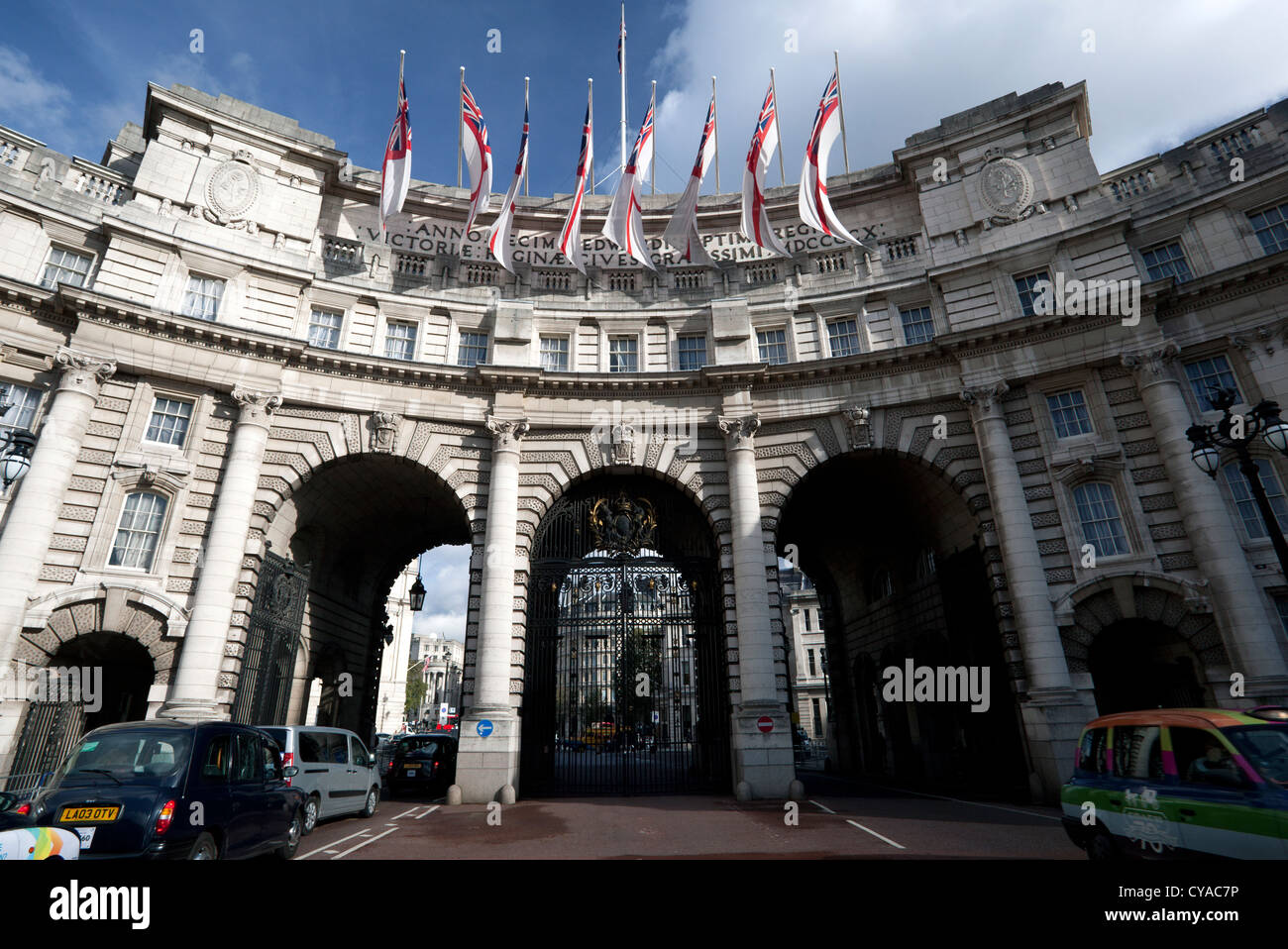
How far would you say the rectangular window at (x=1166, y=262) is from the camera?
21.4 meters

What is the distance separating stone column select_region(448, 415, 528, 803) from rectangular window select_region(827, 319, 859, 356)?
38.8 ft

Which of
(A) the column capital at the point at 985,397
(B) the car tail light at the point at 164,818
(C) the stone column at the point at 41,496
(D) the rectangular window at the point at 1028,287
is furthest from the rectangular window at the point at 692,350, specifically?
(B) the car tail light at the point at 164,818

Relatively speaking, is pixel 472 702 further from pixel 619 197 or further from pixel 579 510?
pixel 619 197

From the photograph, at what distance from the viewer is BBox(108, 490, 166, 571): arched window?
18750 mm

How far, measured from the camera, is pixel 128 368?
1972 cm

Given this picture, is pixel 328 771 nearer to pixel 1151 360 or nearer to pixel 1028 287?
pixel 1151 360

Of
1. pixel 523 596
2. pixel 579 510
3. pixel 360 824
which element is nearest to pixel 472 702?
pixel 523 596

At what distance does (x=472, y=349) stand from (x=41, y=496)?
13137 millimetres

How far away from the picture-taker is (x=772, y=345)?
2452cm

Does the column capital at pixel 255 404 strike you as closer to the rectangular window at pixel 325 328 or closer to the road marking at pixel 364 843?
the rectangular window at pixel 325 328

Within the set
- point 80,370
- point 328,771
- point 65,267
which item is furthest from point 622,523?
point 65,267

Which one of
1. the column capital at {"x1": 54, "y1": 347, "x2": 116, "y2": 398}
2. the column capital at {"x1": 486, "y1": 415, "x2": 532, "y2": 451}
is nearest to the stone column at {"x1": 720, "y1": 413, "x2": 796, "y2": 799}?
the column capital at {"x1": 486, "y1": 415, "x2": 532, "y2": 451}

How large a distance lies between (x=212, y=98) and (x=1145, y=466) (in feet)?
112

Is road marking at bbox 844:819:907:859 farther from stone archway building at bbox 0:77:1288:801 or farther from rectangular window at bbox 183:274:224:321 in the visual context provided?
rectangular window at bbox 183:274:224:321
